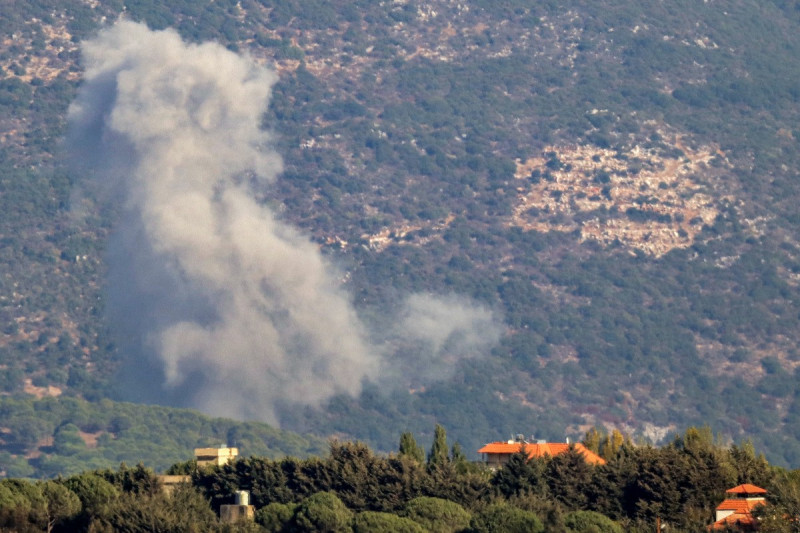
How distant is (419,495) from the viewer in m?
132

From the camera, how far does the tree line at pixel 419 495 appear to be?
119m

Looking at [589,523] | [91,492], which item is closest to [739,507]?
[589,523]

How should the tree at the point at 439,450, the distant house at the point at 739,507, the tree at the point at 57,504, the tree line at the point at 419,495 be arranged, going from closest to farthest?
the distant house at the point at 739,507 < the tree line at the point at 419,495 < the tree at the point at 57,504 < the tree at the point at 439,450

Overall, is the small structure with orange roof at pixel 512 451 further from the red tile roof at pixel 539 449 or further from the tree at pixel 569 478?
the tree at pixel 569 478

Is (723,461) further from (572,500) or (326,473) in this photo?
(326,473)

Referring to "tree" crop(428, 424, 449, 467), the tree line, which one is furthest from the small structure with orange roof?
the tree line

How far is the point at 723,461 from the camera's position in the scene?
129 metres

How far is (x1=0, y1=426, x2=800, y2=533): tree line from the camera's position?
118750 mm

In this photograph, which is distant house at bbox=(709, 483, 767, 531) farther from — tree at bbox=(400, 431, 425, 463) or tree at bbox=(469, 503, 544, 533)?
tree at bbox=(400, 431, 425, 463)

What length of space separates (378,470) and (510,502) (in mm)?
12958

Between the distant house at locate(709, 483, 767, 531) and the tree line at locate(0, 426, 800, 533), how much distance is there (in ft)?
3.16

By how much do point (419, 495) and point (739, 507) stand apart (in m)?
22.4

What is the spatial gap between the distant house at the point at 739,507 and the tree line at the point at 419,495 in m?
0.96

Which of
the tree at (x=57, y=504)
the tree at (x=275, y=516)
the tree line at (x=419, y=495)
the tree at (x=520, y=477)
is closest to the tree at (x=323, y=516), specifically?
the tree line at (x=419, y=495)
